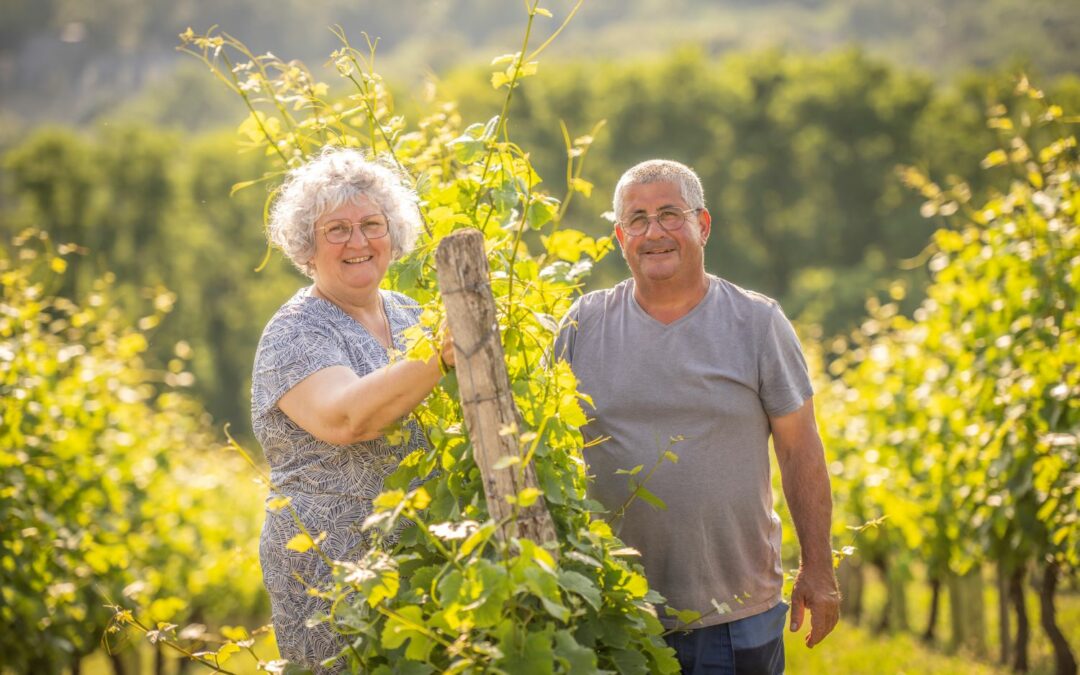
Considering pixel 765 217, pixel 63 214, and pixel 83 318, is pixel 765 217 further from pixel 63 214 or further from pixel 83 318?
pixel 83 318

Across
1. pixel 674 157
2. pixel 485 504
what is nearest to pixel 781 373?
pixel 485 504

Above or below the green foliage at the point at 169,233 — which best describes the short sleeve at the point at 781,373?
below

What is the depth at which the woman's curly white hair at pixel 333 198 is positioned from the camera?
3.10 metres

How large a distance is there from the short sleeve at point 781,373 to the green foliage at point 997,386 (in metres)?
1.94

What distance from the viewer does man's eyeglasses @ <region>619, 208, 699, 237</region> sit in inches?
138

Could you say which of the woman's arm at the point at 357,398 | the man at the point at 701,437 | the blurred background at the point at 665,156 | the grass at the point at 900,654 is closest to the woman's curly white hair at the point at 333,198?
the woman's arm at the point at 357,398

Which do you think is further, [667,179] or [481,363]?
[667,179]

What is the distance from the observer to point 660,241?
353 cm

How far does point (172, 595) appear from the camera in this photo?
9266mm

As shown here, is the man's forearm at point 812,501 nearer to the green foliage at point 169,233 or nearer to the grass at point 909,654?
the grass at point 909,654

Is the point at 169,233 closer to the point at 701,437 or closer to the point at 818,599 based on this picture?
the point at 701,437

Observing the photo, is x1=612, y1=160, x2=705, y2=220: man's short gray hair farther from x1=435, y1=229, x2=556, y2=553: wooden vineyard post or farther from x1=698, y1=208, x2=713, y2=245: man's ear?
x1=435, y1=229, x2=556, y2=553: wooden vineyard post

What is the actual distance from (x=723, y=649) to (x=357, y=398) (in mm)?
1450

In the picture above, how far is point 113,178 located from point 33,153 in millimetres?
2415
